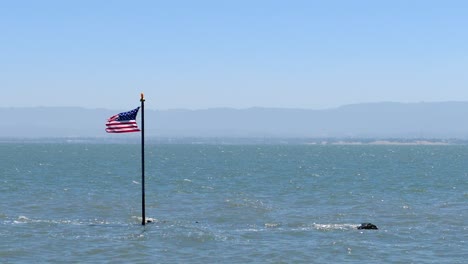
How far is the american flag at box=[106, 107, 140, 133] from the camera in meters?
42.2

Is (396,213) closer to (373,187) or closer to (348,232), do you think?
(348,232)

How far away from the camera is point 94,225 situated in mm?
46188

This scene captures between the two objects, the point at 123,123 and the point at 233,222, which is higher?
the point at 123,123

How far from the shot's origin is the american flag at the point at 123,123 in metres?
42.2

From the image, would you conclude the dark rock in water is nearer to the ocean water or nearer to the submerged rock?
the submerged rock

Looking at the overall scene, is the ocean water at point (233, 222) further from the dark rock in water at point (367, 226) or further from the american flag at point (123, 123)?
the american flag at point (123, 123)

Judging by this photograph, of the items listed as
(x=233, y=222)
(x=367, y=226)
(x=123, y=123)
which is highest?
(x=123, y=123)

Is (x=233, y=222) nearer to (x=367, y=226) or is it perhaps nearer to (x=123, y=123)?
(x=367, y=226)

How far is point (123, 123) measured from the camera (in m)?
42.5

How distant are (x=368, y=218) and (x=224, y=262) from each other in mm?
17943

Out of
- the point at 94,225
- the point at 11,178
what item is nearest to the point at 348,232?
the point at 94,225

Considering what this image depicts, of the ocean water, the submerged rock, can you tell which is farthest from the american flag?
the submerged rock

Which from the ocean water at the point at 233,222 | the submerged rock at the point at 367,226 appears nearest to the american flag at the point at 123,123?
the ocean water at the point at 233,222

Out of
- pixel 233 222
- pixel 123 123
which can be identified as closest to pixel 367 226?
pixel 233 222
